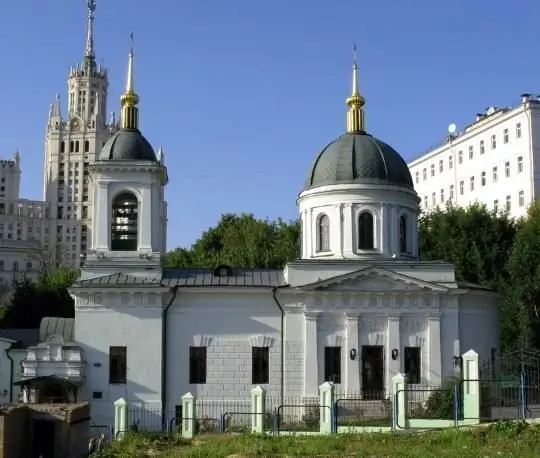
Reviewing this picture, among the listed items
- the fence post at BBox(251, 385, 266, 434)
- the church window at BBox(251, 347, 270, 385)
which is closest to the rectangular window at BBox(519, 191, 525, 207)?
the church window at BBox(251, 347, 270, 385)

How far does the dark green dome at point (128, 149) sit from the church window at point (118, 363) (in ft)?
21.8

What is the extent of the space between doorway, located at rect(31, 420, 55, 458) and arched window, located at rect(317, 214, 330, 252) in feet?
55.5

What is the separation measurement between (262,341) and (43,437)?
1302cm

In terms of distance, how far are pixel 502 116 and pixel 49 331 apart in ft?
133

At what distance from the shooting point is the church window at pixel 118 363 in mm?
32156

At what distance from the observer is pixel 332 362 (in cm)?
3272

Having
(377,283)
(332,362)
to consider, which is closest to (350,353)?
(332,362)

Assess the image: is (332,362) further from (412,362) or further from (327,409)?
(327,409)

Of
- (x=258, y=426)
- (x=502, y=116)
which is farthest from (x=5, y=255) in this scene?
(x=258, y=426)

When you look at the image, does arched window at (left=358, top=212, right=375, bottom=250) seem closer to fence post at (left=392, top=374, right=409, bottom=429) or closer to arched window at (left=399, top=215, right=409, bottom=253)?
arched window at (left=399, top=215, right=409, bottom=253)

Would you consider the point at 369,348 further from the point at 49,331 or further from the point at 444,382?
the point at 49,331

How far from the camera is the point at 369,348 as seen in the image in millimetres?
32812

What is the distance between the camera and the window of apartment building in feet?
108

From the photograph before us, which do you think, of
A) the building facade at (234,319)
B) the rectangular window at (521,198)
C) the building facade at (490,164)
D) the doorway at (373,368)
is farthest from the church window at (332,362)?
the rectangular window at (521,198)
